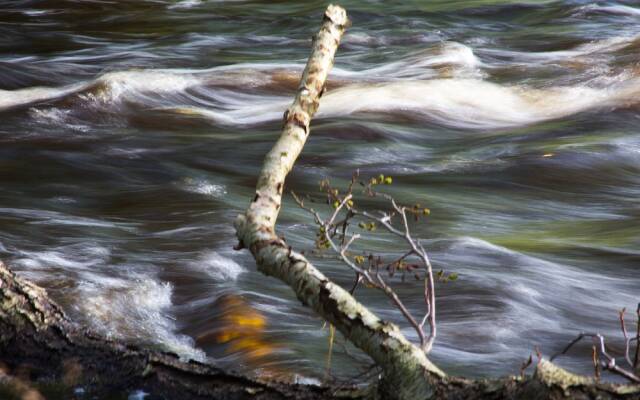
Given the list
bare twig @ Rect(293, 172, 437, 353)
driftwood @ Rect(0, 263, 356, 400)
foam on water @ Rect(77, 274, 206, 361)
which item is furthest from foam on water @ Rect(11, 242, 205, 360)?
bare twig @ Rect(293, 172, 437, 353)

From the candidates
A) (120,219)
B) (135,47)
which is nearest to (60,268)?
(120,219)

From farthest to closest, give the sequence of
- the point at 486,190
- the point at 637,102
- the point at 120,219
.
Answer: the point at 637,102 < the point at 486,190 < the point at 120,219

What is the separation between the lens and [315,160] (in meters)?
8.16

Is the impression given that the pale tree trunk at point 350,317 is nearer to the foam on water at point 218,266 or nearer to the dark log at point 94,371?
the dark log at point 94,371

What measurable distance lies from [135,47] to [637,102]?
6184mm

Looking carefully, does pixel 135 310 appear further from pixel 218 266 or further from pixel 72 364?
pixel 72 364

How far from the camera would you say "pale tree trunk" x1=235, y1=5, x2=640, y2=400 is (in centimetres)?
238

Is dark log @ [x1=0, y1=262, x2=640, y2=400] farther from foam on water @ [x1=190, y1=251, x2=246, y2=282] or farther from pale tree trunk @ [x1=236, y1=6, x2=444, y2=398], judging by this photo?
foam on water @ [x1=190, y1=251, x2=246, y2=282]

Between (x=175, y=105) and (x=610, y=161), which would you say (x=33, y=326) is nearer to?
(x=610, y=161)

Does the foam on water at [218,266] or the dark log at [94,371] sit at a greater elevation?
the dark log at [94,371]

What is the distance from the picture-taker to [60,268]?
5250 millimetres

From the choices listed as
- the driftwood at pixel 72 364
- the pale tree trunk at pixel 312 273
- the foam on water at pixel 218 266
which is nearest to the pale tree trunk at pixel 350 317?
the pale tree trunk at pixel 312 273

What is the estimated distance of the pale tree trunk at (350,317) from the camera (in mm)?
2383

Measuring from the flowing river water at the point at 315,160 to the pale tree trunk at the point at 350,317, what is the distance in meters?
0.36
